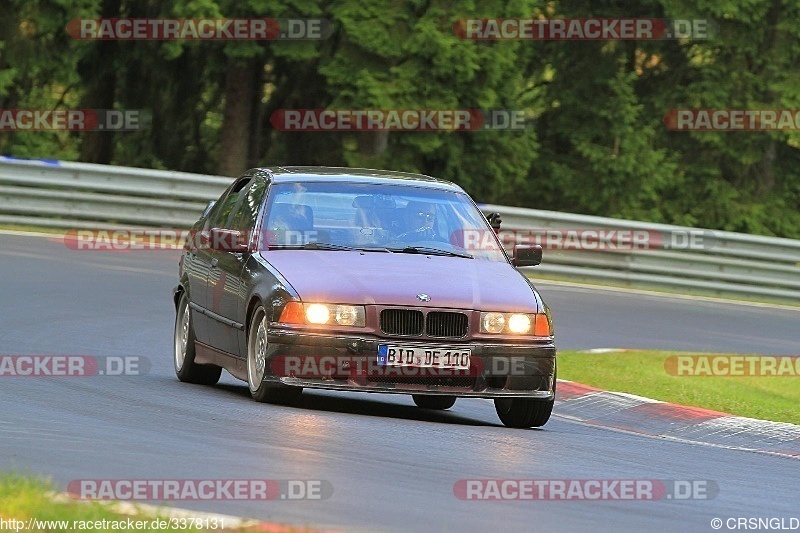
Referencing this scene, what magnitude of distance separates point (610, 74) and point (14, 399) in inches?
1107

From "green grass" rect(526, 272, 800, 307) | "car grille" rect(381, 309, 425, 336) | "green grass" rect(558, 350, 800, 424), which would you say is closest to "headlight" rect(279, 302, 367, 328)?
"car grille" rect(381, 309, 425, 336)

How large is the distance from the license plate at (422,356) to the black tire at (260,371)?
1.94ft

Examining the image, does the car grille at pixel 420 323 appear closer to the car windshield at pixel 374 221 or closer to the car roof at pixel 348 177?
the car windshield at pixel 374 221

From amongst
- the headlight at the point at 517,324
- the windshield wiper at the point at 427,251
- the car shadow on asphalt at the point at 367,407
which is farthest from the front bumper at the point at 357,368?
the windshield wiper at the point at 427,251

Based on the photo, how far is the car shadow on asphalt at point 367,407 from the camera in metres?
11.7

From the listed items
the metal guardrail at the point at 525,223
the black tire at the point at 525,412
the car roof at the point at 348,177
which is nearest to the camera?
the black tire at the point at 525,412

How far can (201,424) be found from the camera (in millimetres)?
10008

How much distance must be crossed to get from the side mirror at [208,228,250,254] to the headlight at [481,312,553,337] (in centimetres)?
182

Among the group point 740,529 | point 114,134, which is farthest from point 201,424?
point 114,134

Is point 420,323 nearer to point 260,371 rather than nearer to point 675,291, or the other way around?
point 260,371

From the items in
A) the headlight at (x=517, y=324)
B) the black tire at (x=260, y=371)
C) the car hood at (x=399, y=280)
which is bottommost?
the black tire at (x=260, y=371)

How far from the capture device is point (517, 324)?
1125cm

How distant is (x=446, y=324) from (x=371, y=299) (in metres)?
0.49

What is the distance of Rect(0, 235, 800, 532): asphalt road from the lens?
7.71 meters
